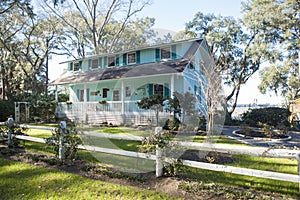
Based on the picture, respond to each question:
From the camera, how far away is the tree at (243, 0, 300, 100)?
1856 cm

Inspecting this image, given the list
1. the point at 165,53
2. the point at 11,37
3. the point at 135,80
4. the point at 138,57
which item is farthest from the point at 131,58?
the point at 11,37

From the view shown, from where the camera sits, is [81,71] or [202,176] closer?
[202,176]

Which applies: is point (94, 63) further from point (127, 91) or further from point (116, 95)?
point (127, 91)

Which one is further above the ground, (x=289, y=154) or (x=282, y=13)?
(x=282, y=13)

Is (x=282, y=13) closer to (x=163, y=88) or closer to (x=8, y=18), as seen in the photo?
(x=163, y=88)

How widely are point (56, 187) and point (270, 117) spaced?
1317 cm

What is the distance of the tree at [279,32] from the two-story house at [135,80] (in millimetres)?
6575

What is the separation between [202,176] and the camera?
4.60 meters

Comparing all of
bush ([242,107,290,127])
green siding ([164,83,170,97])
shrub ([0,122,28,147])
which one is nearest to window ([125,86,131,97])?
green siding ([164,83,170,97])

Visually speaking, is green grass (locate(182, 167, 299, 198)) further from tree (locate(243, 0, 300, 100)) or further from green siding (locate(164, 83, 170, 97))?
tree (locate(243, 0, 300, 100))

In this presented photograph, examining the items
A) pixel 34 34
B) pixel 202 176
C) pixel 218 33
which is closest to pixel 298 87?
pixel 218 33

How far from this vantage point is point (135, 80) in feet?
53.8

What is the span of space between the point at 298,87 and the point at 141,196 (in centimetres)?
2665

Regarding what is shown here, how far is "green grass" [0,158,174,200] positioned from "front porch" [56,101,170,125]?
27.6 feet
